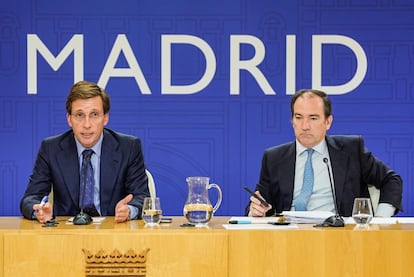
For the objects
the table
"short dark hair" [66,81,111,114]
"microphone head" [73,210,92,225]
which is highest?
"short dark hair" [66,81,111,114]

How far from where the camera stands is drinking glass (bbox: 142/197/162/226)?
10.0 ft

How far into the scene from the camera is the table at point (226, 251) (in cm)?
279

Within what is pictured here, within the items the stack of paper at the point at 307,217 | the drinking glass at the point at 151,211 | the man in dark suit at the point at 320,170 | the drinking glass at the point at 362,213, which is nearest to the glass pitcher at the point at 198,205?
the drinking glass at the point at 151,211

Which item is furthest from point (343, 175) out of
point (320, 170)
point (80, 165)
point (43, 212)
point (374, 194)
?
point (43, 212)

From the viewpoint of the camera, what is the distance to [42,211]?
123 inches

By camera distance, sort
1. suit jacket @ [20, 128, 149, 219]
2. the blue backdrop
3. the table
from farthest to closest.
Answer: the blue backdrop
suit jacket @ [20, 128, 149, 219]
the table

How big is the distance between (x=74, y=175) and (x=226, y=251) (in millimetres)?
1140

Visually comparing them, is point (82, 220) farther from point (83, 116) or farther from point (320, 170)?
point (320, 170)

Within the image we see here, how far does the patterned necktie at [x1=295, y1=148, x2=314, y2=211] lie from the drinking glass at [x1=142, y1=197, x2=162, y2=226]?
0.97 meters

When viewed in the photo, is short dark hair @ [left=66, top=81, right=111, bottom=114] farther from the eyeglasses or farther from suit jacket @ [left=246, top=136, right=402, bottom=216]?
suit jacket @ [left=246, top=136, right=402, bottom=216]

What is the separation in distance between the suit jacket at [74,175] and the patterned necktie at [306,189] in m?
0.78

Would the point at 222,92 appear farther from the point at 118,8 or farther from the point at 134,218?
the point at 134,218

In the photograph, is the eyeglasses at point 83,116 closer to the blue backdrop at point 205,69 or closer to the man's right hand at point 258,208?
the man's right hand at point 258,208

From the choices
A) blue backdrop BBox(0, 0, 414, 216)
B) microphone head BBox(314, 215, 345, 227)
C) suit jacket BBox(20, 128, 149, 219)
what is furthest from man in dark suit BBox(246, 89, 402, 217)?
blue backdrop BBox(0, 0, 414, 216)
